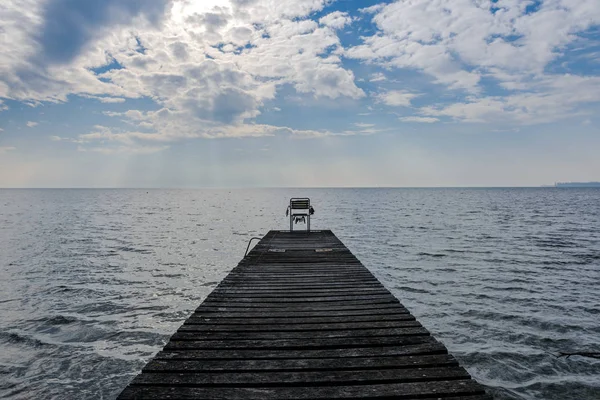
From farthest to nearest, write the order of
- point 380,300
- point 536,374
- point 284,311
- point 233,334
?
1. point 536,374
2. point 380,300
3. point 284,311
4. point 233,334

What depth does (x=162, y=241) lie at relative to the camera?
28453 millimetres

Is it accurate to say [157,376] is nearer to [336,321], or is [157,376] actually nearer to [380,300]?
[336,321]

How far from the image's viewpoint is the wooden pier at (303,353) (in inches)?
144

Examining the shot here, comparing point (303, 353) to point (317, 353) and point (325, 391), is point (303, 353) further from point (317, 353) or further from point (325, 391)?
point (325, 391)

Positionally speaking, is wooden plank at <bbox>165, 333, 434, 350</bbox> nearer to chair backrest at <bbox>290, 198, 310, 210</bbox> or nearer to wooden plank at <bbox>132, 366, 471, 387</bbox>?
wooden plank at <bbox>132, 366, 471, 387</bbox>

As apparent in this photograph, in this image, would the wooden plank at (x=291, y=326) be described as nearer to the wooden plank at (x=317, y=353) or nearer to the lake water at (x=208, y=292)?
the wooden plank at (x=317, y=353)

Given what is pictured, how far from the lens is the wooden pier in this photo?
12.0 ft

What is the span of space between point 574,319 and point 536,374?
448 cm

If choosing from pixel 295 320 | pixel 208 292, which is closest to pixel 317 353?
pixel 295 320

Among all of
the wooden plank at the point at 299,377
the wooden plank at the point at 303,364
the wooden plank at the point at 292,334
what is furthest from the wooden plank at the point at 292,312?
the wooden plank at the point at 299,377

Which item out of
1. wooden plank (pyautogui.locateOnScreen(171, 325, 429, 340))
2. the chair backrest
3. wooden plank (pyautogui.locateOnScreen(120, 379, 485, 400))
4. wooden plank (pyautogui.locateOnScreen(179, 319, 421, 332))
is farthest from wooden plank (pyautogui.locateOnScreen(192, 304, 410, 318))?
the chair backrest

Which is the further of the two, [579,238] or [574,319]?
[579,238]

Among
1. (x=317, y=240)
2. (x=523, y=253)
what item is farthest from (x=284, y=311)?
(x=523, y=253)

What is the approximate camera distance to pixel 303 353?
4.59 m
